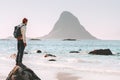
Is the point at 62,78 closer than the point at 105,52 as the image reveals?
Yes

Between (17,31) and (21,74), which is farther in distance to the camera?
→ (17,31)

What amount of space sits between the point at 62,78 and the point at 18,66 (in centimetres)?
592

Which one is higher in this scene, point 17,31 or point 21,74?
point 17,31

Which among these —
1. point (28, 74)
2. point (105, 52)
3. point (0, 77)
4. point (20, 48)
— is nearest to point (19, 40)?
point (20, 48)

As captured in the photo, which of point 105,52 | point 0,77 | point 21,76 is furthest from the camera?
point 105,52

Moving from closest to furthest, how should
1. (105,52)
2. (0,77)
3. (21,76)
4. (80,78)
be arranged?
(21,76)
(0,77)
(80,78)
(105,52)

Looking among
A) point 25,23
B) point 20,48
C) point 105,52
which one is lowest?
point 105,52

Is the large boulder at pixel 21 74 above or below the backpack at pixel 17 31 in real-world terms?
below

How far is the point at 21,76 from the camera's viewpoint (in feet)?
49.9

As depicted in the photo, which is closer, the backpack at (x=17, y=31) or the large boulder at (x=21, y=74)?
the large boulder at (x=21, y=74)

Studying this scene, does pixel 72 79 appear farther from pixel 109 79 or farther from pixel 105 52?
pixel 105 52

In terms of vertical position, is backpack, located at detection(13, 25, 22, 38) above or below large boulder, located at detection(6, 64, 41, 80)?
above

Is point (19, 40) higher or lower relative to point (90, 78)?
higher

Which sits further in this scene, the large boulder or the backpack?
the backpack
